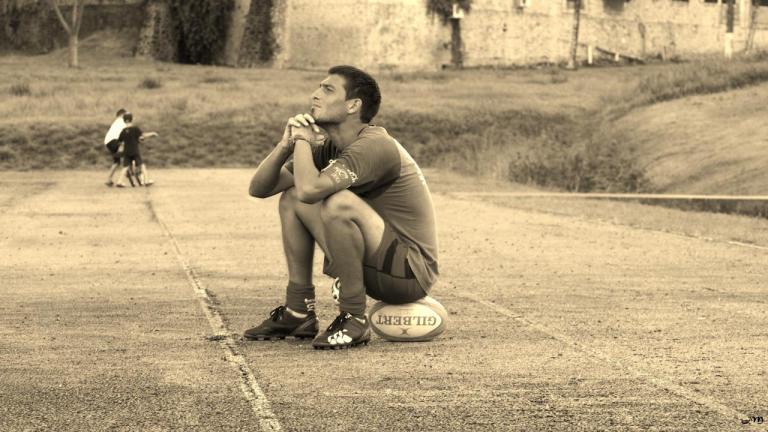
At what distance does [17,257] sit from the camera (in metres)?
14.5

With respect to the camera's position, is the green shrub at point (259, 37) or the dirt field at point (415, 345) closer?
the dirt field at point (415, 345)

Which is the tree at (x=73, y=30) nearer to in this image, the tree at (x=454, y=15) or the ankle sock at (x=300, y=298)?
the tree at (x=454, y=15)

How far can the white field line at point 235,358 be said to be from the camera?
611cm

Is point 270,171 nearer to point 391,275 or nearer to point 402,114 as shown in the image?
point 391,275

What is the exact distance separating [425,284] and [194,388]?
1911 millimetres

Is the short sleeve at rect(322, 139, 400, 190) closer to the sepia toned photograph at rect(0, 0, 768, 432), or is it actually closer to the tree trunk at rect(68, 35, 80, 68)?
the sepia toned photograph at rect(0, 0, 768, 432)

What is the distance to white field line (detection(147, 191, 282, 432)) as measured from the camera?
241 inches

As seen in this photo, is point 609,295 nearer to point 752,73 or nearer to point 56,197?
point 56,197

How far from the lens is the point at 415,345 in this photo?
8203 millimetres

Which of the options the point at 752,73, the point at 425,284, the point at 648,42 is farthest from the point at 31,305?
the point at 648,42

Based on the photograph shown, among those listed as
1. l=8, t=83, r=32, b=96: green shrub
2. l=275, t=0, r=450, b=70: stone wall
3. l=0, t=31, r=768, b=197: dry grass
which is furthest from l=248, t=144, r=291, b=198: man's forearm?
l=275, t=0, r=450, b=70: stone wall

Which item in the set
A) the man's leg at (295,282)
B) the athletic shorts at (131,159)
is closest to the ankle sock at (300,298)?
the man's leg at (295,282)

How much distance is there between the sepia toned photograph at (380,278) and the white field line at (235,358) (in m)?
0.02

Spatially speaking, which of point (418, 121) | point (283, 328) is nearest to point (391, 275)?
point (283, 328)
